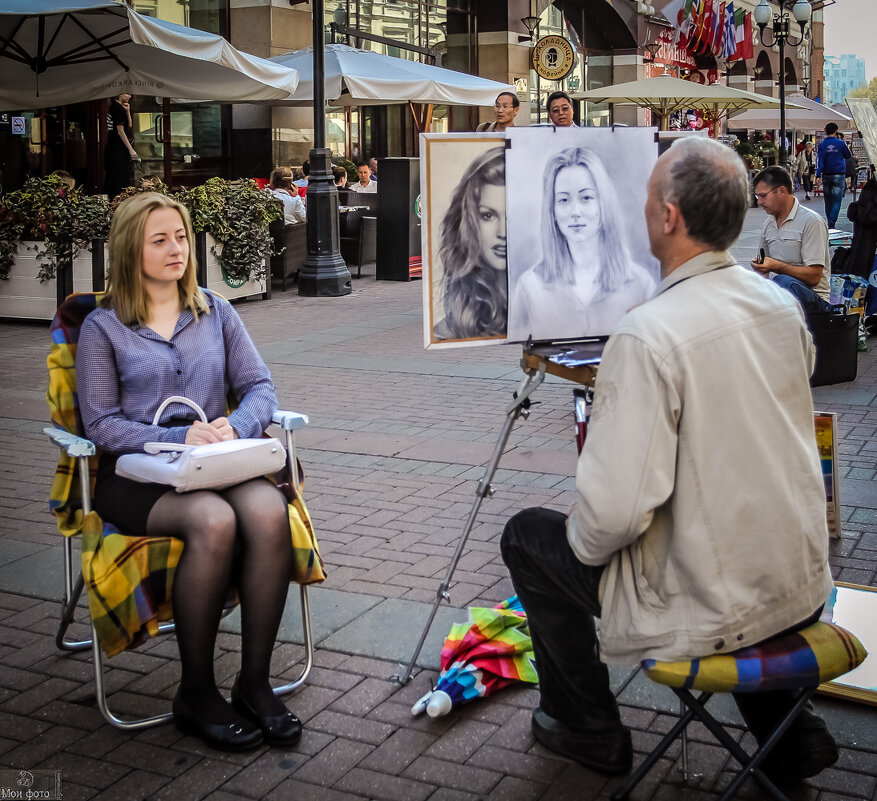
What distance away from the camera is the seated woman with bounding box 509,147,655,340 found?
12.8ft

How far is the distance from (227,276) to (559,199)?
29.1ft

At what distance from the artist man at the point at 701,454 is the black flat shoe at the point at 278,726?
1.03m

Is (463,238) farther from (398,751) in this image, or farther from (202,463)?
(398,751)

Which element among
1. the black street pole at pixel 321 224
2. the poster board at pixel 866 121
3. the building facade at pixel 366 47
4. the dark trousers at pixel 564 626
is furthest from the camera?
the building facade at pixel 366 47

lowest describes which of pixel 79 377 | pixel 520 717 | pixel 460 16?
pixel 520 717

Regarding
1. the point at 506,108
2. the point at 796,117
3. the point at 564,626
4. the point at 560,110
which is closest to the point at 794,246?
the point at 560,110

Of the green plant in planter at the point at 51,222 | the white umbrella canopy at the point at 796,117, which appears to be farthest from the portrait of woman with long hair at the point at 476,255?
the white umbrella canopy at the point at 796,117

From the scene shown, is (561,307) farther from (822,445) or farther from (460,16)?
(460,16)

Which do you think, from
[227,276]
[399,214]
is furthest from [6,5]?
[399,214]

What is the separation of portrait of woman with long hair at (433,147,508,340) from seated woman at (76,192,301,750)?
716mm

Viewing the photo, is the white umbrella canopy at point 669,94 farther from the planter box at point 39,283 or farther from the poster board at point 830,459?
the poster board at point 830,459

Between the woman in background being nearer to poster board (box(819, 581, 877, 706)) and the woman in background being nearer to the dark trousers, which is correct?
poster board (box(819, 581, 877, 706))

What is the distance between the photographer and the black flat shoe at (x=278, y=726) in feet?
10.8

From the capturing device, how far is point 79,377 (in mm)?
3730
